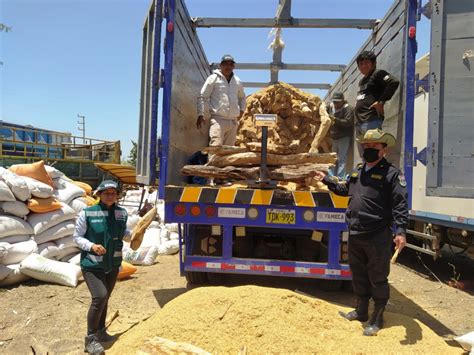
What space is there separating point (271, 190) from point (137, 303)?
1.92 meters

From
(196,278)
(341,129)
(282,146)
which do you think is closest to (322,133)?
(341,129)

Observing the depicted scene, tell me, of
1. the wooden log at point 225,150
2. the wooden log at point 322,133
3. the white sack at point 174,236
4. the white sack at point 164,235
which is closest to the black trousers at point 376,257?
the wooden log at point 225,150

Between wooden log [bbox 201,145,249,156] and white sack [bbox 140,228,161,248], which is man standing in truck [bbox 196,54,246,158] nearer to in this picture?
wooden log [bbox 201,145,249,156]

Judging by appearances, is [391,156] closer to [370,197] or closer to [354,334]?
[370,197]

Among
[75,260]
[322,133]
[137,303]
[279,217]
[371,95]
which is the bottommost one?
[137,303]

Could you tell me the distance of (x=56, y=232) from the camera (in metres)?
5.34

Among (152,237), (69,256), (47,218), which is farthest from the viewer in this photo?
(152,237)

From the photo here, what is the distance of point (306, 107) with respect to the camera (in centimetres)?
646

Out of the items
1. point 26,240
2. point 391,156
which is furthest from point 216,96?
point 26,240

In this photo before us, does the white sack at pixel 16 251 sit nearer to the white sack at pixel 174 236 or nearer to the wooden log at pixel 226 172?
the wooden log at pixel 226 172

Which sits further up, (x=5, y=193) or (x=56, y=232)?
(x=5, y=193)

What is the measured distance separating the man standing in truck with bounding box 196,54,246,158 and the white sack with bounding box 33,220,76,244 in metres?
2.26

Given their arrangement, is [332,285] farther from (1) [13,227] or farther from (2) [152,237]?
(1) [13,227]

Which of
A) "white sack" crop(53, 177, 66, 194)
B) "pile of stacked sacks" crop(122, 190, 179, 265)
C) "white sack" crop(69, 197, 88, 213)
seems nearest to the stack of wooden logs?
"pile of stacked sacks" crop(122, 190, 179, 265)
